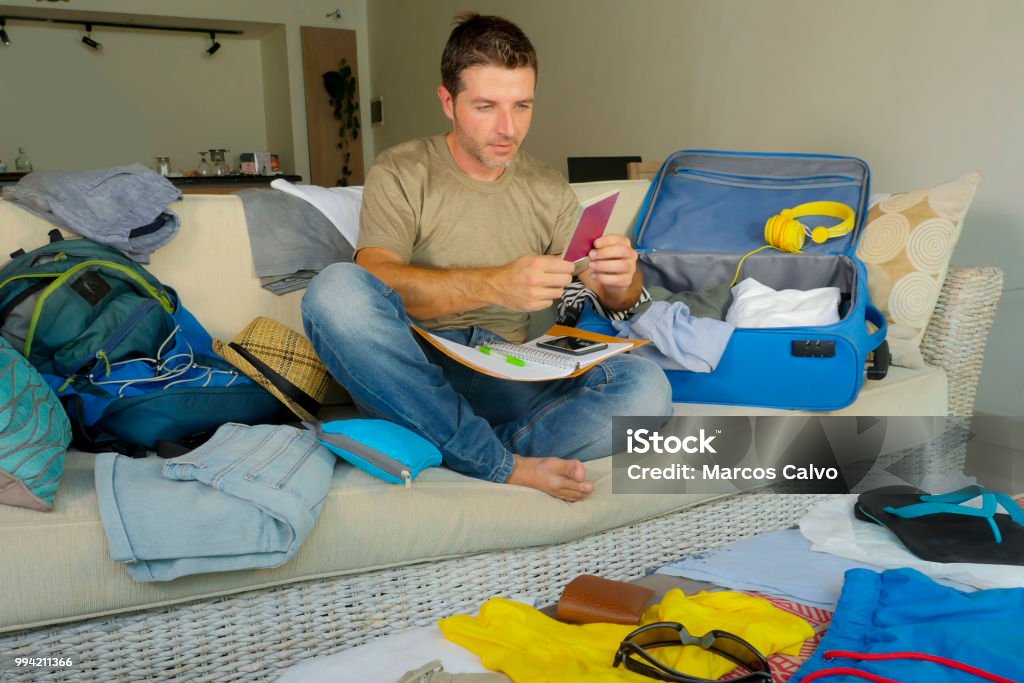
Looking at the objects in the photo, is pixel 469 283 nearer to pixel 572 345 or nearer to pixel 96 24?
pixel 572 345

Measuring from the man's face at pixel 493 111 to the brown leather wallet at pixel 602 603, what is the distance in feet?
2.69

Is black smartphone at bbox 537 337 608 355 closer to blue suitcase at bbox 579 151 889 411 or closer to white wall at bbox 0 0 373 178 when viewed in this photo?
blue suitcase at bbox 579 151 889 411

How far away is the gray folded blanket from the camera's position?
5.91ft

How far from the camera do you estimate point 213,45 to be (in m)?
6.33

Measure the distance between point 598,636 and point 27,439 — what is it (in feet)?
2.61

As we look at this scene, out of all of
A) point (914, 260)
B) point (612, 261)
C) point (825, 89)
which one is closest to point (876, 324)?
point (914, 260)

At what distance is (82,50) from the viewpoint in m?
5.99

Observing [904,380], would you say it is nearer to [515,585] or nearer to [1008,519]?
[1008,519]

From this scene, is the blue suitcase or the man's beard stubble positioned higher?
the man's beard stubble

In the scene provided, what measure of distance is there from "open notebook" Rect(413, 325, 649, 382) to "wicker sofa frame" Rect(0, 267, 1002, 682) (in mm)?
281

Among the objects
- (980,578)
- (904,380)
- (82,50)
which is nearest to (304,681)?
(980,578)

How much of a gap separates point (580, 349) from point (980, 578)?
0.72 metres

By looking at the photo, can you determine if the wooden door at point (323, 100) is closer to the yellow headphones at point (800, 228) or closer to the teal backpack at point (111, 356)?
the yellow headphones at point (800, 228)

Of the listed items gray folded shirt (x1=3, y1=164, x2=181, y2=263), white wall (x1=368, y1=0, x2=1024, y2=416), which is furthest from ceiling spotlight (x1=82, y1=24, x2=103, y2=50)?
gray folded shirt (x1=3, y1=164, x2=181, y2=263)
